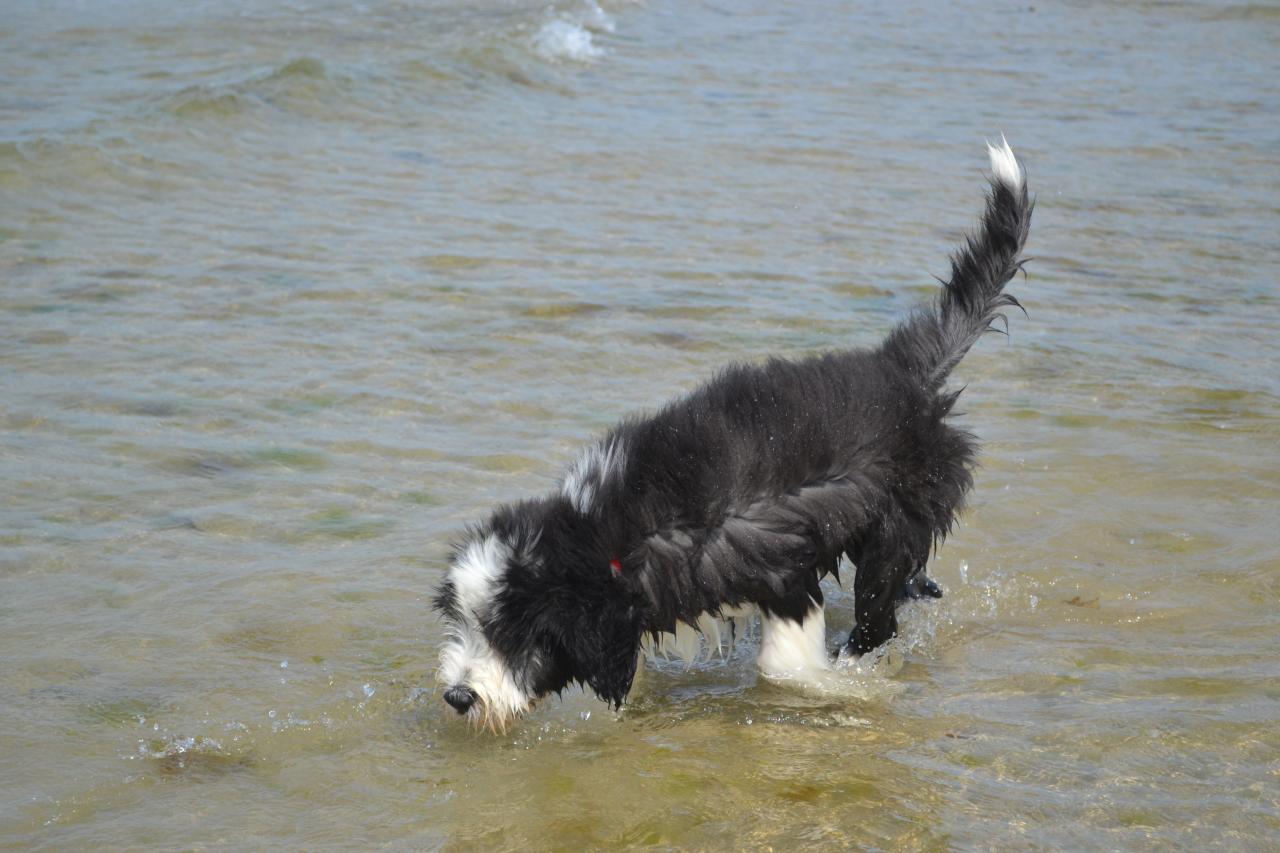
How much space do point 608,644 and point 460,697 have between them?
41 cm

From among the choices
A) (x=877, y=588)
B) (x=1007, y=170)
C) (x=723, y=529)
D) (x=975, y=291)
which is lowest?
(x=877, y=588)

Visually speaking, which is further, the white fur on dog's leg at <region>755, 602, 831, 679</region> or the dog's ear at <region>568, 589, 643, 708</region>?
the white fur on dog's leg at <region>755, 602, 831, 679</region>

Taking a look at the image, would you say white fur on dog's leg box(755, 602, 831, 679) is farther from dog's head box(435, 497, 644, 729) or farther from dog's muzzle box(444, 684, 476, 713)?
dog's muzzle box(444, 684, 476, 713)

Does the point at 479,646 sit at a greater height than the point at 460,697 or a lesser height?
greater

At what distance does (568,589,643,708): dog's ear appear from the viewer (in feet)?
12.1

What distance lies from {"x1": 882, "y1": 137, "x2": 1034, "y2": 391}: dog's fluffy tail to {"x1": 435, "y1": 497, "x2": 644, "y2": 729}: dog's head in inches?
50.8

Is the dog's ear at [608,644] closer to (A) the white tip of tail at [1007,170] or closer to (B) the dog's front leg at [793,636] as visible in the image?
(B) the dog's front leg at [793,636]

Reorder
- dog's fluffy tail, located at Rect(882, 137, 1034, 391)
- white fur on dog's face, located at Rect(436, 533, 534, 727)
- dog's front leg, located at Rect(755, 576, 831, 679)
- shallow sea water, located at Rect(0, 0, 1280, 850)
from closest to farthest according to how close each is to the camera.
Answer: shallow sea water, located at Rect(0, 0, 1280, 850), white fur on dog's face, located at Rect(436, 533, 534, 727), dog's front leg, located at Rect(755, 576, 831, 679), dog's fluffy tail, located at Rect(882, 137, 1034, 391)

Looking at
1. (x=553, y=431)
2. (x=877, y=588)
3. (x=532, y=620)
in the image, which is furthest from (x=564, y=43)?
(x=532, y=620)

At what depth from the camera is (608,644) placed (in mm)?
3689

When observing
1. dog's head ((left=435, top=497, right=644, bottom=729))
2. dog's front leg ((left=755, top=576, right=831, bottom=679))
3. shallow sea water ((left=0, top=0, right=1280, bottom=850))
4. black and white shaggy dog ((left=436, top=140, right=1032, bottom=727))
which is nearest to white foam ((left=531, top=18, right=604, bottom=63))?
shallow sea water ((left=0, top=0, right=1280, bottom=850))

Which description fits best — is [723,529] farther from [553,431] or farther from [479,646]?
[553,431]

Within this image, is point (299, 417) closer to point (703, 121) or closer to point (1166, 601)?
point (1166, 601)

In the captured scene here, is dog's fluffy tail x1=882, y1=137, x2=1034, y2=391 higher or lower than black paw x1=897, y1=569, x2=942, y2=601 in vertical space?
higher
